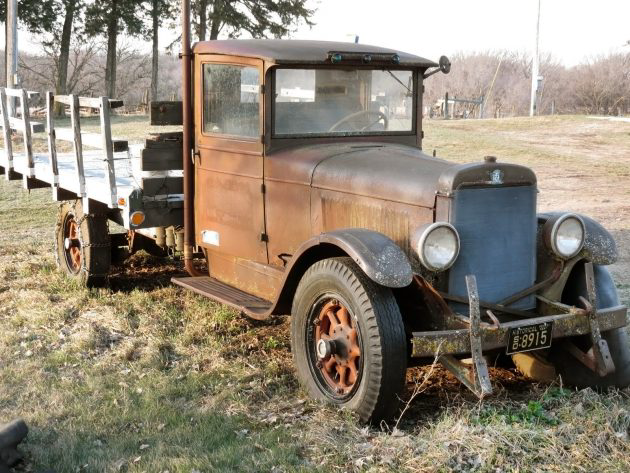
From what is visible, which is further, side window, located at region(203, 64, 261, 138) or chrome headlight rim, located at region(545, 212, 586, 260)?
side window, located at region(203, 64, 261, 138)

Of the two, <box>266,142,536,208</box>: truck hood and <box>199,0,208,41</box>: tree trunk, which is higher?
<box>199,0,208,41</box>: tree trunk

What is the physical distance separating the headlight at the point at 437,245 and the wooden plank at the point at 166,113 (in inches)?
102

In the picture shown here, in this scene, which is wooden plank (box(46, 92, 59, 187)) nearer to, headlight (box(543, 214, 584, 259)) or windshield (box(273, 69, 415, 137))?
windshield (box(273, 69, 415, 137))

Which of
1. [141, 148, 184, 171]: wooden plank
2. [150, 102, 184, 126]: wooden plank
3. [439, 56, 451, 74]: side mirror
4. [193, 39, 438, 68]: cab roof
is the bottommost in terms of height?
[141, 148, 184, 171]: wooden plank

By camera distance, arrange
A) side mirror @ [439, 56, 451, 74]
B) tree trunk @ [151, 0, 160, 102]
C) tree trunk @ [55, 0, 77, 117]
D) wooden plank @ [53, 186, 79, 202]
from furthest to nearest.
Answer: tree trunk @ [151, 0, 160, 102] → tree trunk @ [55, 0, 77, 117] → wooden plank @ [53, 186, 79, 202] → side mirror @ [439, 56, 451, 74]

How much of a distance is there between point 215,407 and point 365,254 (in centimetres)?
126

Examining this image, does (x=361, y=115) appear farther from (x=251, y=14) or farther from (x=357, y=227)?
(x=251, y=14)

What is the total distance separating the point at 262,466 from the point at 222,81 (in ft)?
9.60

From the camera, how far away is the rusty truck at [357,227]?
411 centimetres

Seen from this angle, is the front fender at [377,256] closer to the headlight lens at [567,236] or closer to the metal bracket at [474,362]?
the metal bracket at [474,362]

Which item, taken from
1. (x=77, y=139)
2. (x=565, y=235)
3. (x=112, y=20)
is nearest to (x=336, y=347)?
(x=565, y=235)

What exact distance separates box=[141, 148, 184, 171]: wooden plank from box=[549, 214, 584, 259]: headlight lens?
291 cm

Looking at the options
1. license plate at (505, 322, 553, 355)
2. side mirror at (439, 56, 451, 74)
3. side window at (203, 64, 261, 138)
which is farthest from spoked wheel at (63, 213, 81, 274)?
license plate at (505, 322, 553, 355)

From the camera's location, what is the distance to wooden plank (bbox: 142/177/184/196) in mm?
6125
